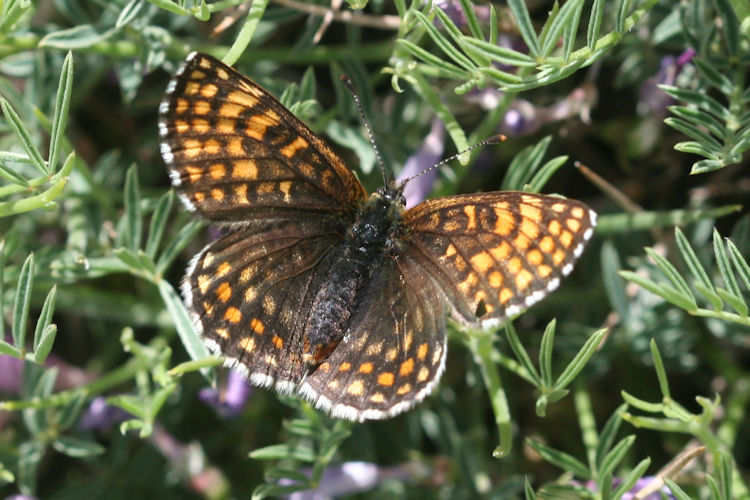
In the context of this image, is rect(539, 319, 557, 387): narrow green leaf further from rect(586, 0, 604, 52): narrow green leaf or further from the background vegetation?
rect(586, 0, 604, 52): narrow green leaf

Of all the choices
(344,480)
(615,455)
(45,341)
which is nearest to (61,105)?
(45,341)

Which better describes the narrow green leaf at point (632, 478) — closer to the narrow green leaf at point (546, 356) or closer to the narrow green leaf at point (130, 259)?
the narrow green leaf at point (546, 356)

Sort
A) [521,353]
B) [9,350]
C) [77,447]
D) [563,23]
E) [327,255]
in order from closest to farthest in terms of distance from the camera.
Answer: [563,23] < [9,350] < [521,353] < [327,255] < [77,447]

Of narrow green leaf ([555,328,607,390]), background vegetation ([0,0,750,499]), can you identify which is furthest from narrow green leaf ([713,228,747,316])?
narrow green leaf ([555,328,607,390])

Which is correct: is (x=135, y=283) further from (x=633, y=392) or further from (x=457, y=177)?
(x=633, y=392)

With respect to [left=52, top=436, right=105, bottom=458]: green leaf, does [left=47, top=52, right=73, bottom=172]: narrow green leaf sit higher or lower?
higher

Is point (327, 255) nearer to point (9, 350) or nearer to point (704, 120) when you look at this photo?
point (9, 350)
